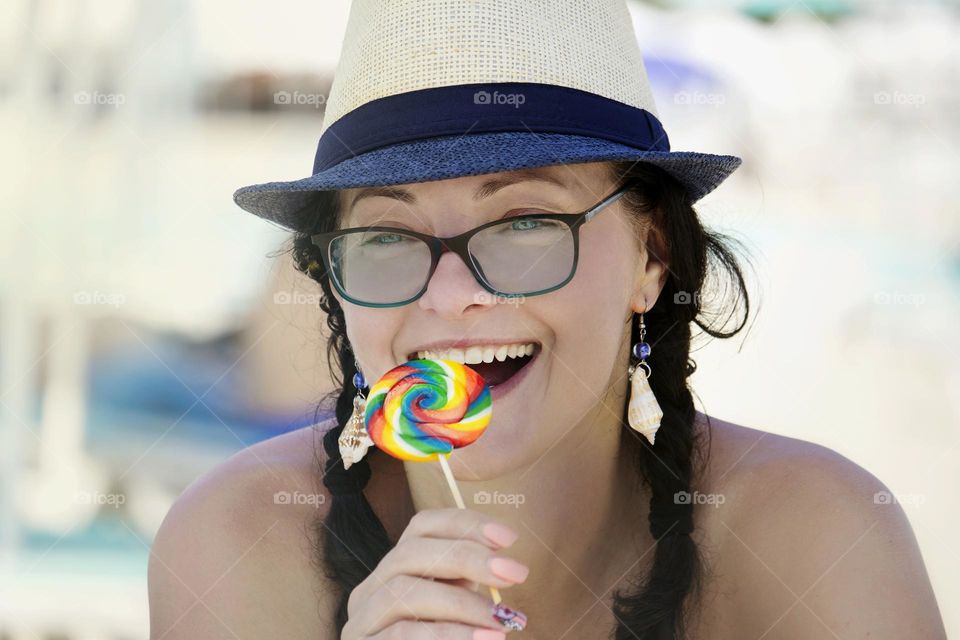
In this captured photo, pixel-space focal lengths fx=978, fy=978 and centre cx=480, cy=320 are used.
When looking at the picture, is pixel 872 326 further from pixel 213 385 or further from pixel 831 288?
pixel 213 385

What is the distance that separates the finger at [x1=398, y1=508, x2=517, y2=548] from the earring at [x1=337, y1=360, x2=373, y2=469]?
80 centimetres

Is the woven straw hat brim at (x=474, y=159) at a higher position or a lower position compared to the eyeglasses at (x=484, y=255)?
higher

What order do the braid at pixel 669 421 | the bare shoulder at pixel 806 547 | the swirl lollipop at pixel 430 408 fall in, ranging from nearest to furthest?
the swirl lollipop at pixel 430 408 < the bare shoulder at pixel 806 547 < the braid at pixel 669 421

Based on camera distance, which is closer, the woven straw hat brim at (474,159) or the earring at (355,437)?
the woven straw hat brim at (474,159)

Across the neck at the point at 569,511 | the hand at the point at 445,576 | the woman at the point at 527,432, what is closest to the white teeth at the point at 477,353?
the woman at the point at 527,432

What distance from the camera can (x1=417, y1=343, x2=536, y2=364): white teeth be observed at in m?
2.14

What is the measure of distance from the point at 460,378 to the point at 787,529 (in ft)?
3.47

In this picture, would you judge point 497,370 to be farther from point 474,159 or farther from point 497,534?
point 497,534

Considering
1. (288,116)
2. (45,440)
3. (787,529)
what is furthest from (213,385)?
(787,529)

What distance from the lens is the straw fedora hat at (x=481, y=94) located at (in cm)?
204

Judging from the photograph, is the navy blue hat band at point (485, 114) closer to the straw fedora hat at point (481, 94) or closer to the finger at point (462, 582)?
the straw fedora hat at point (481, 94)

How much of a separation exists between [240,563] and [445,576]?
1108 millimetres

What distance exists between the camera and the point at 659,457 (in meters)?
2.62

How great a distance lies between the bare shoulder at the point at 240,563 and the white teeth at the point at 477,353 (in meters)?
0.77
